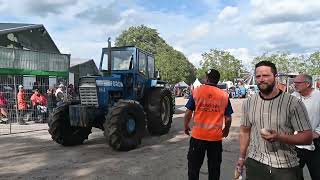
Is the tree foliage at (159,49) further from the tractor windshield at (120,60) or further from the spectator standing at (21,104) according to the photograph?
the tractor windshield at (120,60)

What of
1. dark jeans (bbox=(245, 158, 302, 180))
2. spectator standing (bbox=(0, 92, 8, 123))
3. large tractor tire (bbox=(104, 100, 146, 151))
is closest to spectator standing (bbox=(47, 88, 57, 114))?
spectator standing (bbox=(0, 92, 8, 123))

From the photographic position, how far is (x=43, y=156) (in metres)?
10.2

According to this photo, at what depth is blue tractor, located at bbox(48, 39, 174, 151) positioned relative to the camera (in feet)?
35.2

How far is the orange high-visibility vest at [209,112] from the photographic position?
6195mm

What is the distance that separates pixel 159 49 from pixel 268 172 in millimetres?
84266

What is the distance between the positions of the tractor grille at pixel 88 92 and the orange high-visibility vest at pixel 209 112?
5.64m

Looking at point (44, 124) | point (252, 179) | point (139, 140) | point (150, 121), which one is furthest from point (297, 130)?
point (44, 124)

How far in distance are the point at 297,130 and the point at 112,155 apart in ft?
22.2

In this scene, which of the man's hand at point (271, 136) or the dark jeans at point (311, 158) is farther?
the dark jeans at point (311, 158)

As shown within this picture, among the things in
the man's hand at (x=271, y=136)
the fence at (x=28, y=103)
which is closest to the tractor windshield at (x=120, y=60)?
the fence at (x=28, y=103)

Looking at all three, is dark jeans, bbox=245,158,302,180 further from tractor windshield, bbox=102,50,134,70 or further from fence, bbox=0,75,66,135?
fence, bbox=0,75,66,135

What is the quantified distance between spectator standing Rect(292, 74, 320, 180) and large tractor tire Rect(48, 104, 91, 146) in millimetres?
6804

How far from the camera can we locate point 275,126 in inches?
159

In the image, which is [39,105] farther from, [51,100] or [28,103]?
[51,100]
